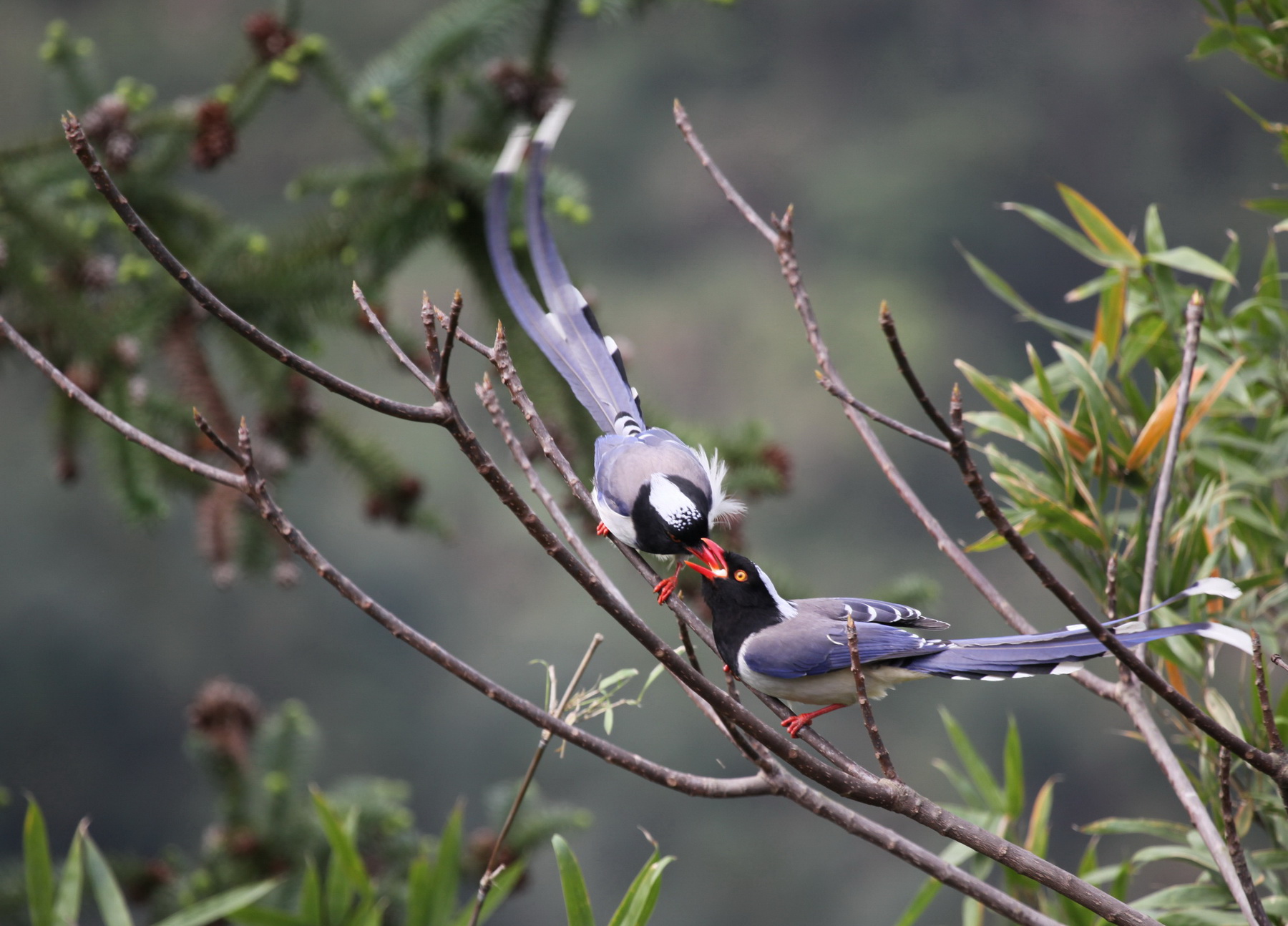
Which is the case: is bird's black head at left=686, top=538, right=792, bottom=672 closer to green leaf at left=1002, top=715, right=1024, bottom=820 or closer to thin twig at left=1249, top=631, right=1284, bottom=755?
thin twig at left=1249, top=631, right=1284, bottom=755

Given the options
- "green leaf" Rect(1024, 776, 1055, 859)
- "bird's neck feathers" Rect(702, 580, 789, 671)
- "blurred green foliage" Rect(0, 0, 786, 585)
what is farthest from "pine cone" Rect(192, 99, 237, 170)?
"green leaf" Rect(1024, 776, 1055, 859)

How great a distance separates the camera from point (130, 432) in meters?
0.55

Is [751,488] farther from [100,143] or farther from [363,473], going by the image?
[100,143]

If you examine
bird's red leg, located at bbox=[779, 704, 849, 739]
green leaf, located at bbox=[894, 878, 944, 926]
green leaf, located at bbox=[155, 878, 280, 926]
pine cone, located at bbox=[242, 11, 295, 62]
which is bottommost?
green leaf, located at bbox=[155, 878, 280, 926]

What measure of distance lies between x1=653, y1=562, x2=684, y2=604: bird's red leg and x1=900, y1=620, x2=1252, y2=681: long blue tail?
0.19m

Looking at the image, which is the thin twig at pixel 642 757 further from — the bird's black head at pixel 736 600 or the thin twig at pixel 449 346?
the bird's black head at pixel 736 600

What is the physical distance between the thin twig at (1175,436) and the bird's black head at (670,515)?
1.05ft

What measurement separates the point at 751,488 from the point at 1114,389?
49cm

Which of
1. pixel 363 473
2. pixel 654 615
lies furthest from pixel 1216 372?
pixel 654 615

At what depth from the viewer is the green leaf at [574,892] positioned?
33.0 inches

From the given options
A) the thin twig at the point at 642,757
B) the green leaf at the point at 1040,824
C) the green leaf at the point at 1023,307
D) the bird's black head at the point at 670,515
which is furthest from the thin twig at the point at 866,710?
the green leaf at the point at 1023,307

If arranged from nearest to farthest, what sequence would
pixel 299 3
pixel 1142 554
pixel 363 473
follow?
pixel 1142 554
pixel 299 3
pixel 363 473

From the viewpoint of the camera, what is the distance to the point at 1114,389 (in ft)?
3.84

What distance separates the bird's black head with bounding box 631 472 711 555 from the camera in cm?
76
